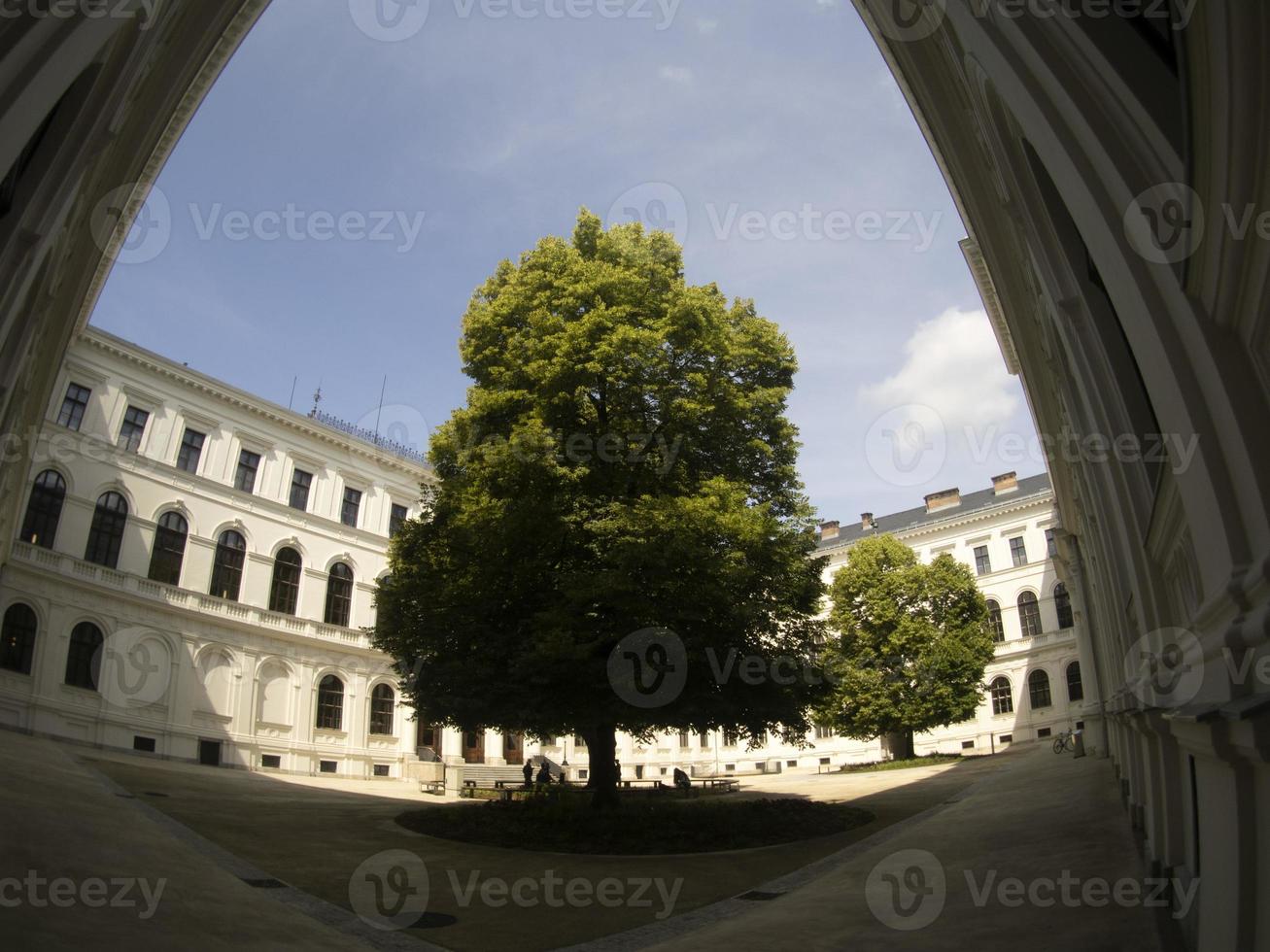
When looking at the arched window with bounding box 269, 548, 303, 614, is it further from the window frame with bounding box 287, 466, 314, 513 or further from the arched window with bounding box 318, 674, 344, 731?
the arched window with bounding box 318, 674, 344, 731

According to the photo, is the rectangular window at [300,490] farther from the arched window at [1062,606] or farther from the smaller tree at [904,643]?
the arched window at [1062,606]

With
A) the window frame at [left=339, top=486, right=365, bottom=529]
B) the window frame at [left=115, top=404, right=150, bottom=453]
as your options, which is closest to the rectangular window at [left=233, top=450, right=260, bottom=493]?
the window frame at [left=115, top=404, right=150, bottom=453]

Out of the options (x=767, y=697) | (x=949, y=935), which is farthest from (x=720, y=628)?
(x=949, y=935)

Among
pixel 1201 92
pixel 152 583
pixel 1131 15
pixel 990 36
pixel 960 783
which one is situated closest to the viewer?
pixel 1201 92

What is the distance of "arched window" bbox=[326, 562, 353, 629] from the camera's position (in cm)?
3875

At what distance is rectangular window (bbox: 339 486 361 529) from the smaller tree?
2578 cm

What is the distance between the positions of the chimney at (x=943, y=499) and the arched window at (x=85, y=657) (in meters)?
54.2

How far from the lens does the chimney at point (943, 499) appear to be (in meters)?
59.4

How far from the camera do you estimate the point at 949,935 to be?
21.3 feet

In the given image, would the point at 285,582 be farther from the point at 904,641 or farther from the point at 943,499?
the point at 943,499

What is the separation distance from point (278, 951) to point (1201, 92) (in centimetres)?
853

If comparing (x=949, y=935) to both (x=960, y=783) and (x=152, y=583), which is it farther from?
(x=152, y=583)

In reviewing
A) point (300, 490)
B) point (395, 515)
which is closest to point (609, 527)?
point (300, 490)

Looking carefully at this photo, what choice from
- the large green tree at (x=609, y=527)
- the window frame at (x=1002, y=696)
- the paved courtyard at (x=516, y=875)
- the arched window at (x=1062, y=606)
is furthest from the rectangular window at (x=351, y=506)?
the arched window at (x=1062, y=606)
